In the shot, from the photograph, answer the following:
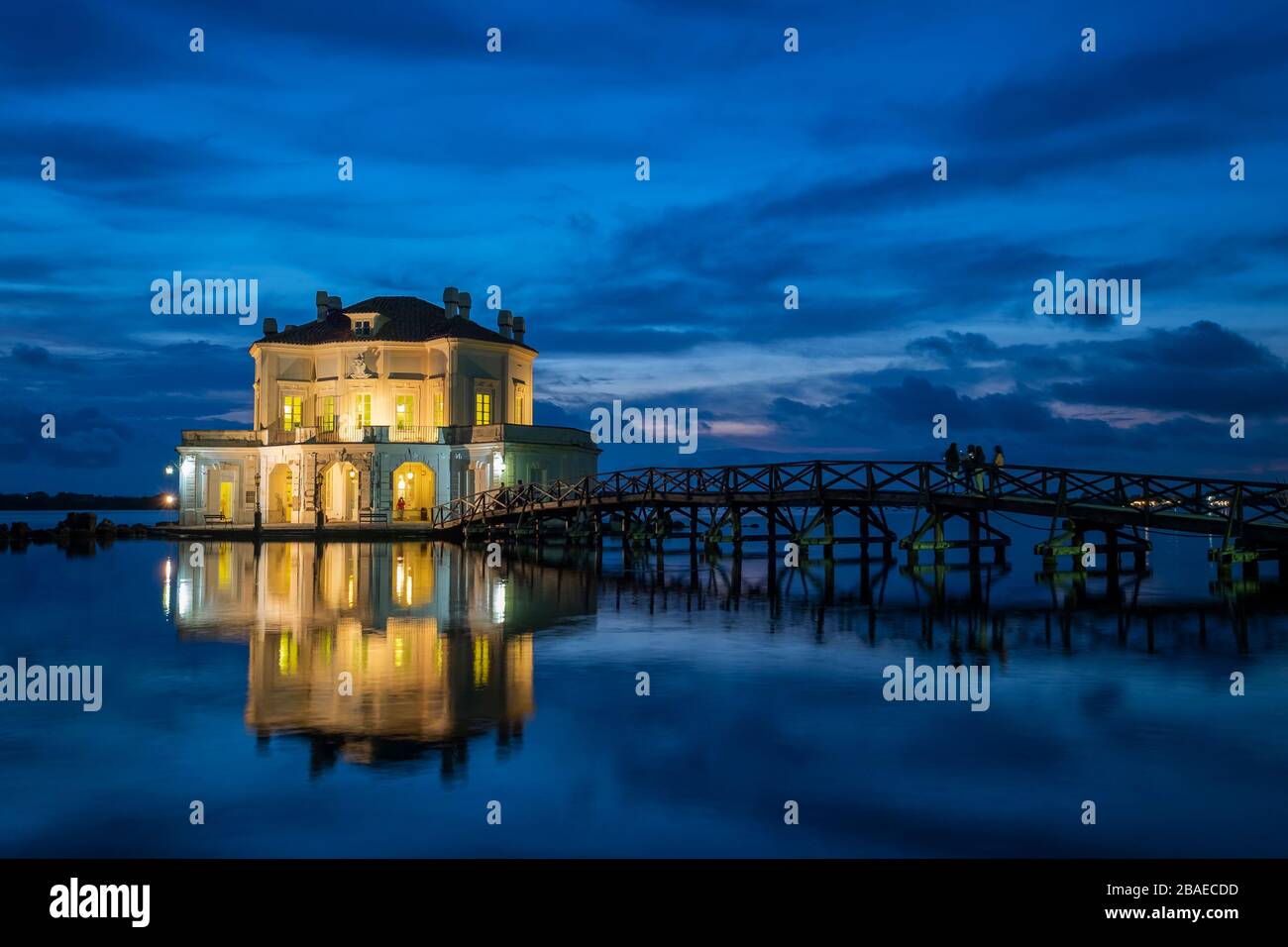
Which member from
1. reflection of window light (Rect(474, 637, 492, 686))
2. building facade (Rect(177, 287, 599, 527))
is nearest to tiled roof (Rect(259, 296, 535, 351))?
building facade (Rect(177, 287, 599, 527))

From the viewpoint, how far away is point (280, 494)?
5228cm

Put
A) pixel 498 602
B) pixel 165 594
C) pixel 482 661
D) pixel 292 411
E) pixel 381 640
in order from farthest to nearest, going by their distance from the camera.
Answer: pixel 292 411 → pixel 165 594 → pixel 498 602 → pixel 381 640 → pixel 482 661

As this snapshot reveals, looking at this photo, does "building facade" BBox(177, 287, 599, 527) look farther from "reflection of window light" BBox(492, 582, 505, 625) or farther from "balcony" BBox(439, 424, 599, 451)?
"reflection of window light" BBox(492, 582, 505, 625)

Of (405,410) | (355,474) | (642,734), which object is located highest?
(405,410)

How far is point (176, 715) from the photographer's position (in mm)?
11125

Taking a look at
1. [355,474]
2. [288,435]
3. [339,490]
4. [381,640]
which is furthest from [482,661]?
[288,435]

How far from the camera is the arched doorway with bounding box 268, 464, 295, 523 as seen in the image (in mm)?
51844

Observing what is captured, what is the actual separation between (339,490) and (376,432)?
10.7 ft

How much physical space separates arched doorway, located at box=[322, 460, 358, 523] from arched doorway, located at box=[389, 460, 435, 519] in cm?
188

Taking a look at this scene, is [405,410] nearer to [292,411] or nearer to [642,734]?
[292,411]

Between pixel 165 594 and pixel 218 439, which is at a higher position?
pixel 218 439
